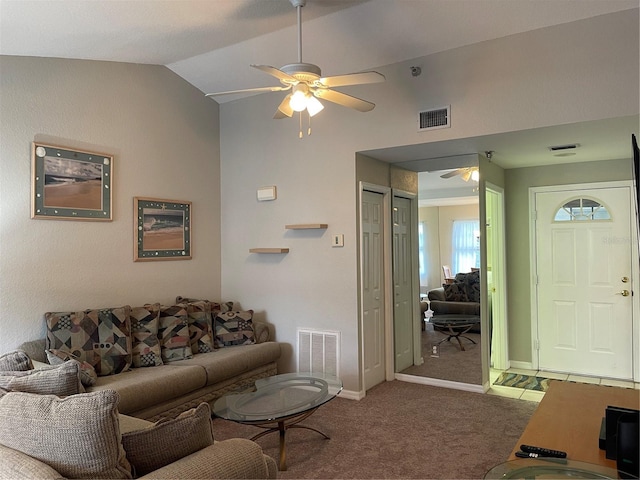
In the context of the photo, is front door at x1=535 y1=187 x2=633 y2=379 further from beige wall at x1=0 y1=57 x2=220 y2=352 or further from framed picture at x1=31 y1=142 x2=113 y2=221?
framed picture at x1=31 y1=142 x2=113 y2=221

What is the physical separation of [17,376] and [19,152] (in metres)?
2.09

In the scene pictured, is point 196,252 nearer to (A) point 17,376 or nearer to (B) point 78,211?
(B) point 78,211

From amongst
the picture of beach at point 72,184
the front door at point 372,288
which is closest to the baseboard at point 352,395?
the front door at point 372,288

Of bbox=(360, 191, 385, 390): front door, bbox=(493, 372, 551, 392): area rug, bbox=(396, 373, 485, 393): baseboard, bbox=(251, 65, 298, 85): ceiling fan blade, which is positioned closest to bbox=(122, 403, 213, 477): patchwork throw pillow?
bbox=(251, 65, 298, 85): ceiling fan blade

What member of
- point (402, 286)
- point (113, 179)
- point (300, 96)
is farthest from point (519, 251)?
point (113, 179)

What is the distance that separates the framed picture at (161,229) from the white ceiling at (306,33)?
4.44 feet

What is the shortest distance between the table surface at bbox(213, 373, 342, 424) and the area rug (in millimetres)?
2208

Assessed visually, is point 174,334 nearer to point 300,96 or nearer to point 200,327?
point 200,327

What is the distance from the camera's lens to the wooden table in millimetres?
1802

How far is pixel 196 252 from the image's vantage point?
484cm

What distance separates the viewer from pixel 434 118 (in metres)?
3.81

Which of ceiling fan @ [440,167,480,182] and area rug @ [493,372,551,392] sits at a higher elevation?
ceiling fan @ [440,167,480,182]

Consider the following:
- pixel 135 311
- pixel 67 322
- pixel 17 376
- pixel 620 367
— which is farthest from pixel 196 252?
pixel 620 367

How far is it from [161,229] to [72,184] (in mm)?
943
